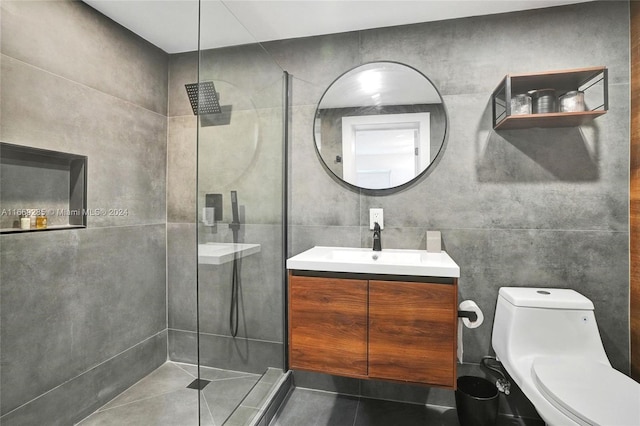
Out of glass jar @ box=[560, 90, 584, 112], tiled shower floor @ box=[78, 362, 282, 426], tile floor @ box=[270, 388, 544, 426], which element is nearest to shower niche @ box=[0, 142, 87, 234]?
tiled shower floor @ box=[78, 362, 282, 426]

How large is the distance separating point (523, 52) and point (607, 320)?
1.56 m

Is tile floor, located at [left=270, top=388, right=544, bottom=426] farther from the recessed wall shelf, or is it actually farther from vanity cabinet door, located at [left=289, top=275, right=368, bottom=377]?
the recessed wall shelf

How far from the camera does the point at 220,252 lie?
142 centimetres

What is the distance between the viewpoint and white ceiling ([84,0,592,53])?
183cm

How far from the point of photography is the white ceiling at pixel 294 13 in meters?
1.83

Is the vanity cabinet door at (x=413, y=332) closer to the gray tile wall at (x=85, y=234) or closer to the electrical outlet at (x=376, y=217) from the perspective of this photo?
the electrical outlet at (x=376, y=217)

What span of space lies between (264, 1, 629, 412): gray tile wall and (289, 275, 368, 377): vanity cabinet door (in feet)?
1.86

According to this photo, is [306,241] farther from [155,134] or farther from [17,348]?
[17,348]

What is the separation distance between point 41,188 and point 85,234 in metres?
0.34

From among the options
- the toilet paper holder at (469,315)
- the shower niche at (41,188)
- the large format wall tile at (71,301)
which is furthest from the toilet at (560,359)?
the shower niche at (41,188)

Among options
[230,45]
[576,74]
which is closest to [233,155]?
[230,45]

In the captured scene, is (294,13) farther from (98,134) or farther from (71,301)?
(71,301)

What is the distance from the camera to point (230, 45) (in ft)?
4.89

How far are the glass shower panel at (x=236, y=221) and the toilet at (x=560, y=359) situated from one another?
1.28m
